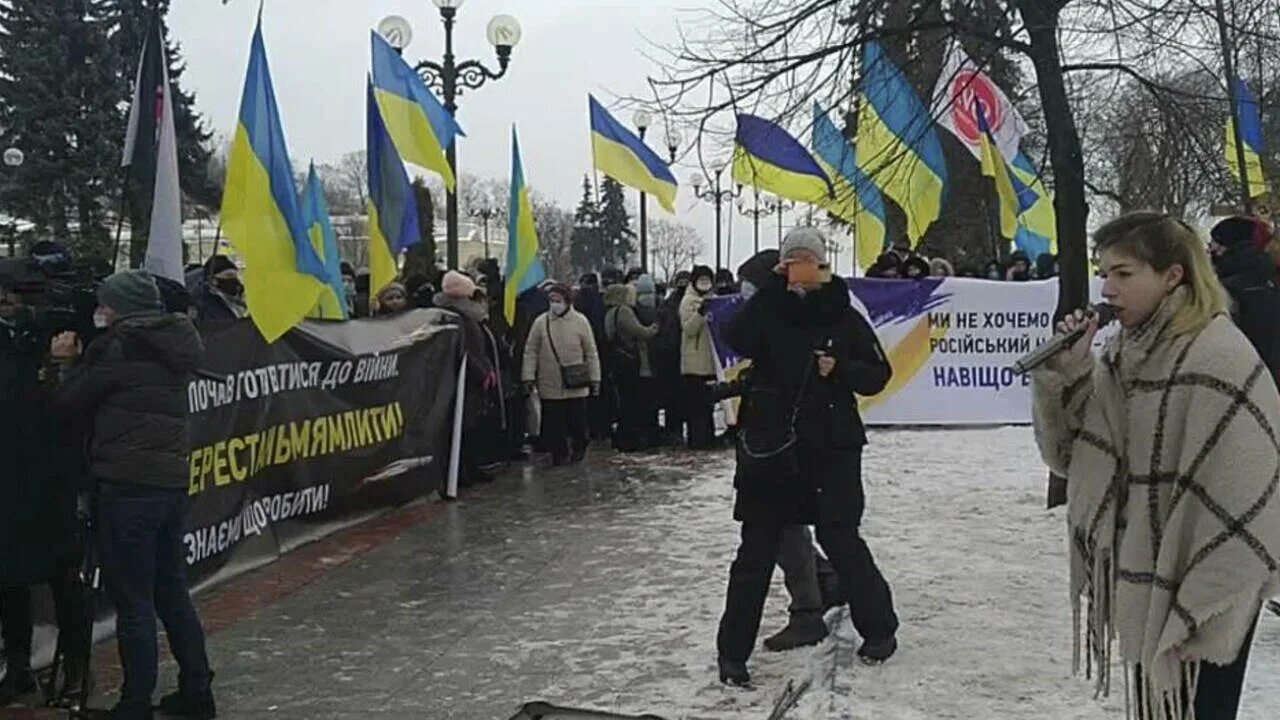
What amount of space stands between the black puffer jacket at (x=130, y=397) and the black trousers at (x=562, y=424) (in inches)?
312

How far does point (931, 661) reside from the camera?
20.2 ft

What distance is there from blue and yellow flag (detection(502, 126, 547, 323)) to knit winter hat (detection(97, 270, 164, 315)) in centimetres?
719

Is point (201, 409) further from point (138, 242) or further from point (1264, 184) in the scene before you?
point (138, 242)

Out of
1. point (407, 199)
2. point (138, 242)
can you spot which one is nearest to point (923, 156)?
point (407, 199)

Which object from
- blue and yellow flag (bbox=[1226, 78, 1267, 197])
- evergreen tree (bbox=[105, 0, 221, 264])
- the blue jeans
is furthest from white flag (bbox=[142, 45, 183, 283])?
evergreen tree (bbox=[105, 0, 221, 264])

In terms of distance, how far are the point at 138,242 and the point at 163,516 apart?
17.3 meters

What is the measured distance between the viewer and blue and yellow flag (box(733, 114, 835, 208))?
36.6 feet

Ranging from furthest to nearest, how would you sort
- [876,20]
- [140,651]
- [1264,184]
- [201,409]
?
[1264,184]
[876,20]
[201,409]
[140,651]

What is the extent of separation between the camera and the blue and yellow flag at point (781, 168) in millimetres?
11141

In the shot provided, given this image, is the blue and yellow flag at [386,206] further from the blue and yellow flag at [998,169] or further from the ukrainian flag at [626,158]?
the blue and yellow flag at [998,169]

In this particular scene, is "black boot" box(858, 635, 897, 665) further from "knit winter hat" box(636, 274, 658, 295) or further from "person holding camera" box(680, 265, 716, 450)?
"knit winter hat" box(636, 274, 658, 295)

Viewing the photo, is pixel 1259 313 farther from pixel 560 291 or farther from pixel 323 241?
pixel 560 291

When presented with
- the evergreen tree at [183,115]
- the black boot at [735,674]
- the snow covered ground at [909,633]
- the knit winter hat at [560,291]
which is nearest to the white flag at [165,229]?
the snow covered ground at [909,633]

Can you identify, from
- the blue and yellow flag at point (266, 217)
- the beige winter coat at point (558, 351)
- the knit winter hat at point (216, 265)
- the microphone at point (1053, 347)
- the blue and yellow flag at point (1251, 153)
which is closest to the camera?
the microphone at point (1053, 347)
